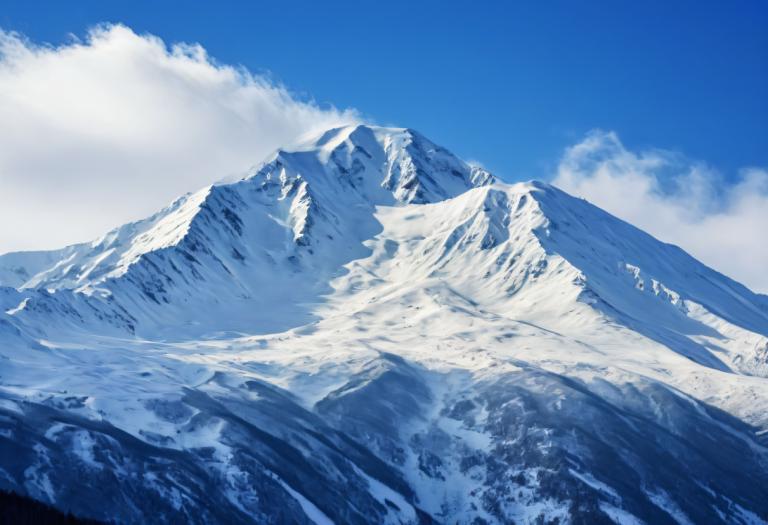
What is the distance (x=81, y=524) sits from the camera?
163 metres

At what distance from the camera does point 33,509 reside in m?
161

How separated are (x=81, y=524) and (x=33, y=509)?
268 inches
